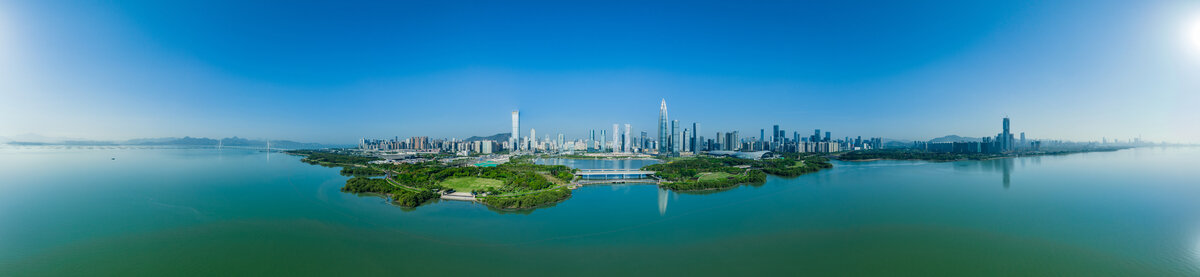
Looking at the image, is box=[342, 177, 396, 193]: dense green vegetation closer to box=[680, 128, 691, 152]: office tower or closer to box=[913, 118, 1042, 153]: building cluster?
box=[680, 128, 691, 152]: office tower

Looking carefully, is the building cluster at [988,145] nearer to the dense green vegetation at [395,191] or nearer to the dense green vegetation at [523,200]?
the dense green vegetation at [523,200]

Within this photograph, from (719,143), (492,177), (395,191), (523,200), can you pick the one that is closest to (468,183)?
(492,177)

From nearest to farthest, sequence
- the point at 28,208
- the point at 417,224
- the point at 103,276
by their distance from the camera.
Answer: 1. the point at 103,276
2. the point at 417,224
3. the point at 28,208

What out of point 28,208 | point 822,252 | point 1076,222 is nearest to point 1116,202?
point 1076,222

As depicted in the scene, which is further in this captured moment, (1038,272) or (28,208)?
(28,208)

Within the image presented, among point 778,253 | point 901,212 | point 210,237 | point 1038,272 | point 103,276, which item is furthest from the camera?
point 901,212

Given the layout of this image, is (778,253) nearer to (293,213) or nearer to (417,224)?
(417,224)

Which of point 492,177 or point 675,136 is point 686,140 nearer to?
point 675,136

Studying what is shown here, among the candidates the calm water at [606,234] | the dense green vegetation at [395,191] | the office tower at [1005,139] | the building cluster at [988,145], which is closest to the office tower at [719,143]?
the building cluster at [988,145]
